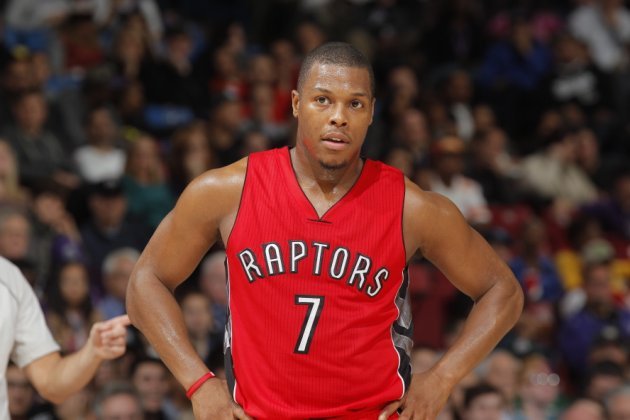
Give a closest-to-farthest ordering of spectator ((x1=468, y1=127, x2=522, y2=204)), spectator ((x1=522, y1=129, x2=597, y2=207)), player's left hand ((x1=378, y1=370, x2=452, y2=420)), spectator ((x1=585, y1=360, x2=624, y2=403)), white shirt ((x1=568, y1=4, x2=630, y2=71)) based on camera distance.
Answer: player's left hand ((x1=378, y1=370, x2=452, y2=420)) < spectator ((x1=585, y1=360, x2=624, y2=403)) < spectator ((x1=468, y1=127, x2=522, y2=204)) < spectator ((x1=522, y1=129, x2=597, y2=207)) < white shirt ((x1=568, y1=4, x2=630, y2=71))

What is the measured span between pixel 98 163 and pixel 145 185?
510 millimetres

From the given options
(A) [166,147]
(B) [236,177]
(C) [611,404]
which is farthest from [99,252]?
(B) [236,177]

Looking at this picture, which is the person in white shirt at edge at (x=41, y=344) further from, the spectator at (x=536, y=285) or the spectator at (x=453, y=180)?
the spectator at (x=453, y=180)

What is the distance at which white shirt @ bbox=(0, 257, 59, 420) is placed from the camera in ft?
14.0

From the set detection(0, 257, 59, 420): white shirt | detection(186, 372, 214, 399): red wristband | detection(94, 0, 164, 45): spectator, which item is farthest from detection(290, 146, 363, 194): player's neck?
detection(94, 0, 164, 45): spectator

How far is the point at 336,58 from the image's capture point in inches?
151

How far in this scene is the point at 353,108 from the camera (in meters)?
3.82

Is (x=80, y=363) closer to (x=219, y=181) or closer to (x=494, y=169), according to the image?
(x=219, y=181)

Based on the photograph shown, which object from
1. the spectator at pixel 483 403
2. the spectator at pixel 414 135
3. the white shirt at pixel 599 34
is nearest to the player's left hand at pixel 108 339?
the spectator at pixel 483 403

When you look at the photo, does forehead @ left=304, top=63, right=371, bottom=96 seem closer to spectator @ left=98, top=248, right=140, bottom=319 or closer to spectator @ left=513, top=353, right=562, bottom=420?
spectator @ left=98, top=248, right=140, bottom=319

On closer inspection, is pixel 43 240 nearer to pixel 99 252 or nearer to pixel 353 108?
pixel 99 252

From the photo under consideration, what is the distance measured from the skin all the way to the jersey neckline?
2.80ft

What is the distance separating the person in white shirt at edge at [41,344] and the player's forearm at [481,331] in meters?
1.17

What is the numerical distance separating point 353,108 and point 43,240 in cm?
471
